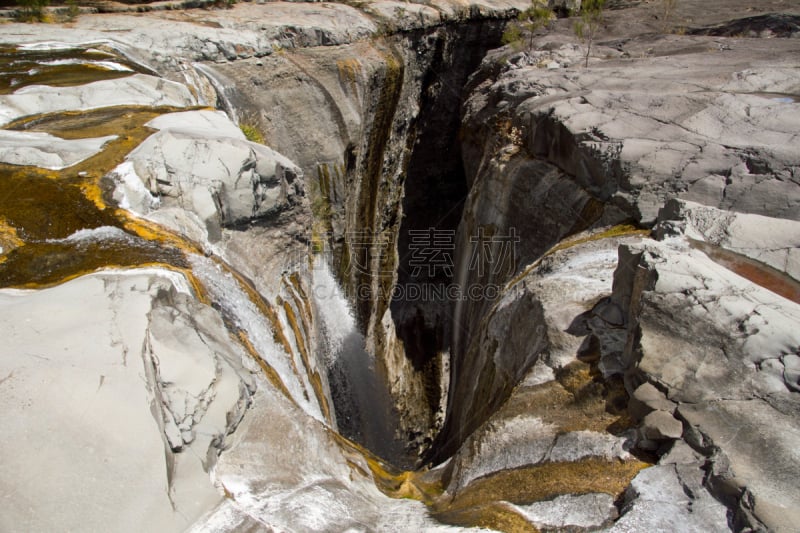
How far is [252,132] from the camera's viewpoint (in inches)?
346

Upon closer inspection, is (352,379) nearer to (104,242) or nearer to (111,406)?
(104,242)

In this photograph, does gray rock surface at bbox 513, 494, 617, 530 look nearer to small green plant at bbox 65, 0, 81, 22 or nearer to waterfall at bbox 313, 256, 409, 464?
waterfall at bbox 313, 256, 409, 464

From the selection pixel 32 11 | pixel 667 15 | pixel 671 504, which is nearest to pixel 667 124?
pixel 671 504

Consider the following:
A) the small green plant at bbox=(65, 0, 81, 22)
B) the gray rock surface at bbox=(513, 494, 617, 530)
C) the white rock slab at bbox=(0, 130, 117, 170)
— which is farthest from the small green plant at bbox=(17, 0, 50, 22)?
the gray rock surface at bbox=(513, 494, 617, 530)

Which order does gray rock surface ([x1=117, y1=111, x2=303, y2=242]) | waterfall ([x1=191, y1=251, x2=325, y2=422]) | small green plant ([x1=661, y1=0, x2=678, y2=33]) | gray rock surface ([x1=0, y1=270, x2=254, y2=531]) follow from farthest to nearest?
small green plant ([x1=661, y1=0, x2=678, y2=33]) < gray rock surface ([x1=117, y1=111, x2=303, y2=242]) < waterfall ([x1=191, y1=251, x2=325, y2=422]) < gray rock surface ([x1=0, y1=270, x2=254, y2=531])

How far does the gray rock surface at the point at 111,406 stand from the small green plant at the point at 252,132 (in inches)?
202

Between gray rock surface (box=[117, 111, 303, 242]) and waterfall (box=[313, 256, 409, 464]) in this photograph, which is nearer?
gray rock surface (box=[117, 111, 303, 242])

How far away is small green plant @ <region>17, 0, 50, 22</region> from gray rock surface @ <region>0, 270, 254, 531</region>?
882 cm

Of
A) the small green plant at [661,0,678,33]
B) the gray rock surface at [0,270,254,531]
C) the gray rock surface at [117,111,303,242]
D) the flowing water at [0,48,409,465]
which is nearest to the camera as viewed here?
the gray rock surface at [0,270,254,531]

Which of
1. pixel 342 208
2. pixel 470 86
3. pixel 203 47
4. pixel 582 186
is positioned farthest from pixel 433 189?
pixel 582 186

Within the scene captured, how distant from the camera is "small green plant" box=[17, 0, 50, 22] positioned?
10070 mm

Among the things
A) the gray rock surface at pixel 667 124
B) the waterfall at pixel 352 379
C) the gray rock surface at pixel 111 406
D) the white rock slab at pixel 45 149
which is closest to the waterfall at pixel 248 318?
the gray rock surface at pixel 111 406

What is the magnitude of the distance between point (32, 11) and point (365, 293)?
325 inches

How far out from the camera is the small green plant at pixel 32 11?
396 inches
